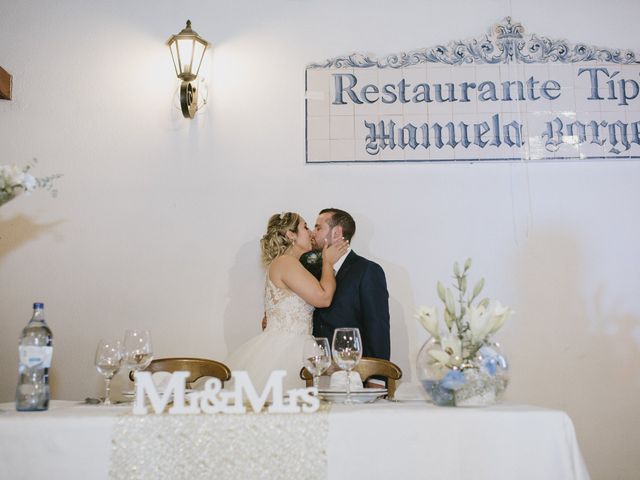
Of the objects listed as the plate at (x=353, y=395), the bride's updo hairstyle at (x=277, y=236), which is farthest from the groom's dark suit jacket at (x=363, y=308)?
the plate at (x=353, y=395)

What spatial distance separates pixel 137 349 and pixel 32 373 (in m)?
0.32

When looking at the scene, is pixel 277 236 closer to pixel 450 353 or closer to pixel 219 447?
pixel 450 353

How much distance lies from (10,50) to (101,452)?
339 cm

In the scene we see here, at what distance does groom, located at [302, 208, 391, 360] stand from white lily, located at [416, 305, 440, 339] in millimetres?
1458

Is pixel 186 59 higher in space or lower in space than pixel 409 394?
higher

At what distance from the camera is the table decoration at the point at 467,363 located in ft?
6.69

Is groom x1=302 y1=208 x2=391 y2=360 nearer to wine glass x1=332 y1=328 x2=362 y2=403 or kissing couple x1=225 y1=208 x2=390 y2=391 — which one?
kissing couple x1=225 y1=208 x2=390 y2=391

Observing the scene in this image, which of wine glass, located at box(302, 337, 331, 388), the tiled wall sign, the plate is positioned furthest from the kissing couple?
wine glass, located at box(302, 337, 331, 388)

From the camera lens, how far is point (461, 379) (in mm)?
2021

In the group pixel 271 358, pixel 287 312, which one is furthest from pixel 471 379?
pixel 287 312

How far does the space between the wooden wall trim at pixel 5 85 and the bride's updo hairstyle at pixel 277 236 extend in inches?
74.1

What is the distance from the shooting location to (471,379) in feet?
6.66

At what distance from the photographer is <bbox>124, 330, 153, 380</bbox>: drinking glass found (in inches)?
88.6

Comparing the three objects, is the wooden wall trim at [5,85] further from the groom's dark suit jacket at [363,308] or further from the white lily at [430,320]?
the white lily at [430,320]
